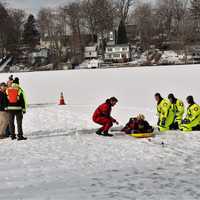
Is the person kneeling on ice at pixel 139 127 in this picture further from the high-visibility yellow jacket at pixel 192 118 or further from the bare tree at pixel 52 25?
the bare tree at pixel 52 25

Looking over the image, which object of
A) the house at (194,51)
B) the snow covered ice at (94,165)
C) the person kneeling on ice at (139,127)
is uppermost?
the house at (194,51)

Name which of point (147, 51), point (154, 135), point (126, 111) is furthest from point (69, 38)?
point (154, 135)

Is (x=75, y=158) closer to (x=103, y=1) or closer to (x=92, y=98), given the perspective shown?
(x=92, y=98)

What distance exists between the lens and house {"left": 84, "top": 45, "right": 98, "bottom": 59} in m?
81.1

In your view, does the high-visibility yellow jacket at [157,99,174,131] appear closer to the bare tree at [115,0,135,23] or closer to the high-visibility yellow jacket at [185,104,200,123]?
the high-visibility yellow jacket at [185,104,200,123]

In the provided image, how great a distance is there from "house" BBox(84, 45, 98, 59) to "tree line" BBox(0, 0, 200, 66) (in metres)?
1.20

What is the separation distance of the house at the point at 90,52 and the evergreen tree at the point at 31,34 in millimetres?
11381

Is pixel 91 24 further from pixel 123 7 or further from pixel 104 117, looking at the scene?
pixel 104 117

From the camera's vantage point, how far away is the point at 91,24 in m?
88.6

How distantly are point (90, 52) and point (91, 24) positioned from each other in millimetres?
8796

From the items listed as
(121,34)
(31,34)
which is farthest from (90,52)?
(31,34)

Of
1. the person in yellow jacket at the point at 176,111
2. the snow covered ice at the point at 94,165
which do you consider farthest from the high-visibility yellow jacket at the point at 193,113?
the person in yellow jacket at the point at 176,111

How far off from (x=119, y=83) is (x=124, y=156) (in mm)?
17293

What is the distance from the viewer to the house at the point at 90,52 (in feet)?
266
